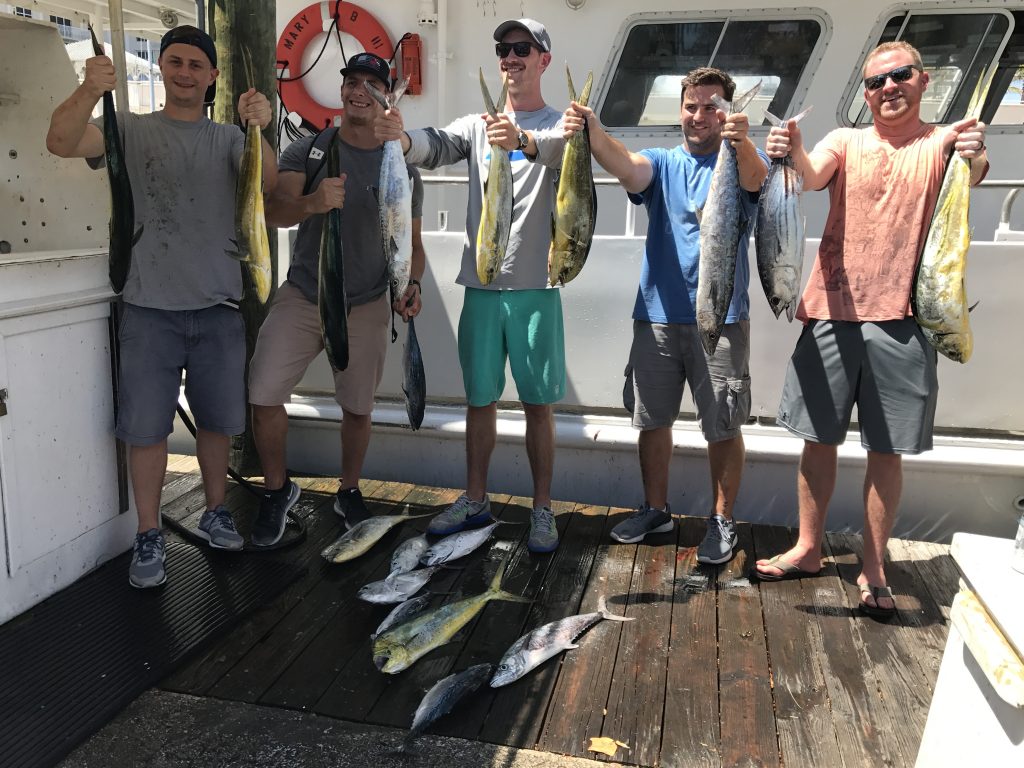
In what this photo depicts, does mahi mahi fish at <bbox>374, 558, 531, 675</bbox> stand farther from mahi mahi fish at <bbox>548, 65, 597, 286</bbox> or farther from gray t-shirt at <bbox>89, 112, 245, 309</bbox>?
gray t-shirt at <bbox>89, 112, 245, 309</bbox>

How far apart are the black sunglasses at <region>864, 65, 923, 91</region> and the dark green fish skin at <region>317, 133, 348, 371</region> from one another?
1967 mm

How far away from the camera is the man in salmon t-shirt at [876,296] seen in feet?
9.18

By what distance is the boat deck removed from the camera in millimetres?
2305

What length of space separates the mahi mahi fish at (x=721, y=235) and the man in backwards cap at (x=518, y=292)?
24.7 inches

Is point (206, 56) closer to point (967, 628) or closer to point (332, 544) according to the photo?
point (332, 544)

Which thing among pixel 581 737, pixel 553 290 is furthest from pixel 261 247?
pixel 581 737

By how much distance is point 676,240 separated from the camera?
325 centimetres

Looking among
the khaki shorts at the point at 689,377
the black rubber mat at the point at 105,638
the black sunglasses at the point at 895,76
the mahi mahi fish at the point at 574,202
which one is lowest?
the black rubber mat at the point at 105,638

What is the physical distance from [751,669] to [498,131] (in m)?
2.02

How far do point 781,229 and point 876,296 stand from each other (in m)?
0.55

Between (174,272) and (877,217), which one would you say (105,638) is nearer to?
(174,272)

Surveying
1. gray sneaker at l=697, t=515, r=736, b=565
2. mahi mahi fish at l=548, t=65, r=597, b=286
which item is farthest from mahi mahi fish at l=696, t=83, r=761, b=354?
gray sneaker at l=697, t=515, r=736, b=565

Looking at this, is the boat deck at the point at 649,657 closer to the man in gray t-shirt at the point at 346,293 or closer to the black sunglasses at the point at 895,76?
the man in gray t-shirt at the point at 346,293

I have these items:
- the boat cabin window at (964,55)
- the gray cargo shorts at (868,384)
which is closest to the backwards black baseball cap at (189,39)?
the gray cargo shorts at (868,384)
